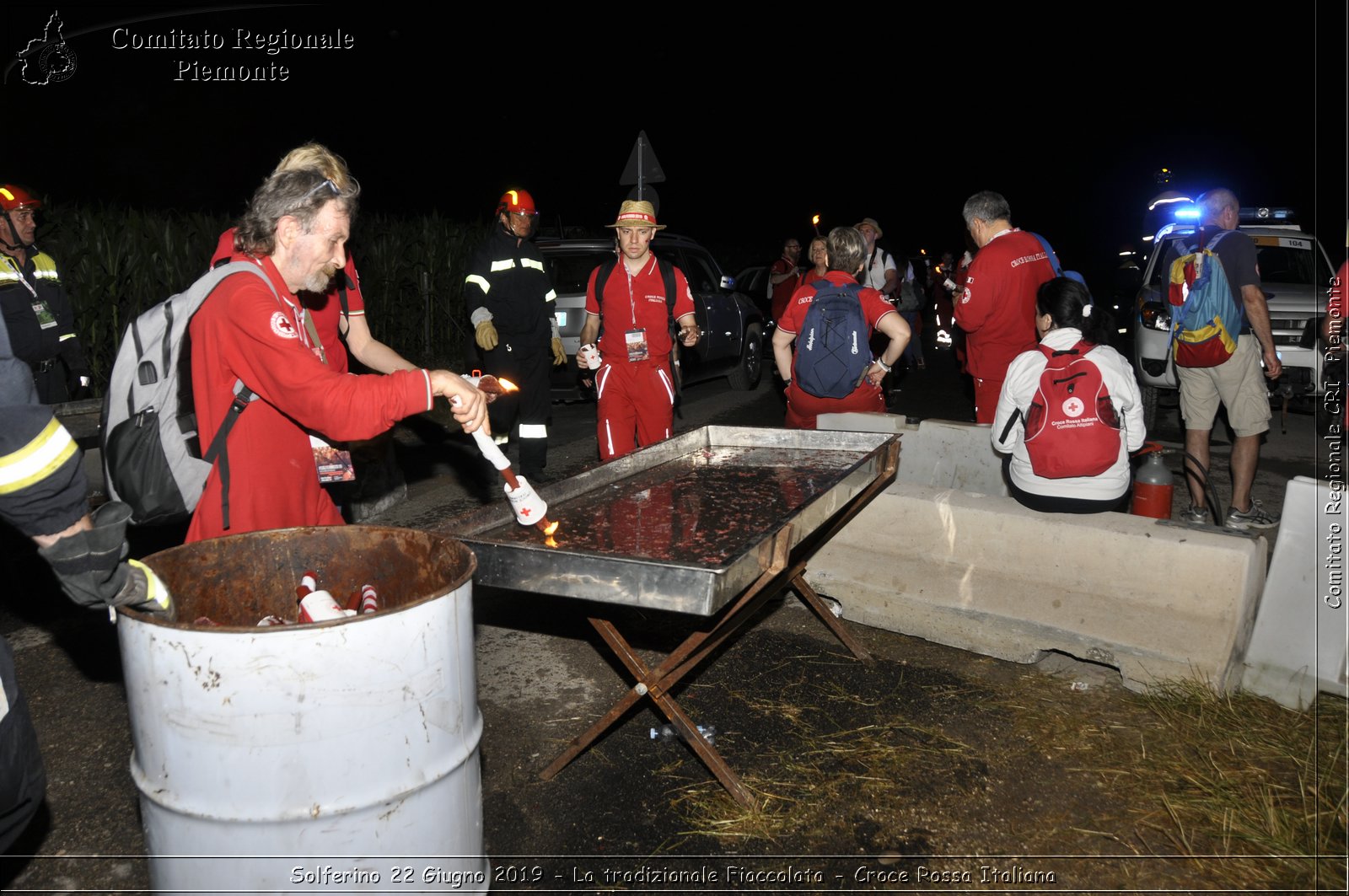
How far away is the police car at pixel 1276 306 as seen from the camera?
9836 millimetres

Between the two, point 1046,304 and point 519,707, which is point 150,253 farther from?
point 1046,304

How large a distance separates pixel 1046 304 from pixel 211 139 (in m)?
27.2

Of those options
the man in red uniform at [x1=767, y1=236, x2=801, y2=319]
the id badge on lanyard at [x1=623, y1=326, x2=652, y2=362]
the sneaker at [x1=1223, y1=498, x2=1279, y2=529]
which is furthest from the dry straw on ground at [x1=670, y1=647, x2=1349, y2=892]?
the man in red uniform at [x1=767, y1=236, x2=801, y2=319]

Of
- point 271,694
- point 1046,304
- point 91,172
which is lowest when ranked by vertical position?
point 271,694

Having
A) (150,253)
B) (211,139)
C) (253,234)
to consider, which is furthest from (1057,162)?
(253,234)

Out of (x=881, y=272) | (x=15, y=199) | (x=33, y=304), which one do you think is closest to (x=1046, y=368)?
(x=33, y=304)

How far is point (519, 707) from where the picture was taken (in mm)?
4402

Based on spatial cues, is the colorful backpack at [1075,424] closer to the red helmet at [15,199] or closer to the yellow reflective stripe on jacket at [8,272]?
the yellow reflective stripe on jacket at [8,272]

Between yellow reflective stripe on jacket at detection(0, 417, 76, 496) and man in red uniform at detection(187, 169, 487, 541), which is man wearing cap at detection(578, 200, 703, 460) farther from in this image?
yellow reflective stripe on jacket at detection(0, 417, 76, 496)

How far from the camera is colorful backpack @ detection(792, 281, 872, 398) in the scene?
231 inches

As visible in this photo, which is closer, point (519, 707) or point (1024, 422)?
point (519, 707)

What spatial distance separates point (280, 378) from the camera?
2.78 meters

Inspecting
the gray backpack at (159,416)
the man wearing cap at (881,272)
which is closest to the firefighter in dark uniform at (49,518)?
the gray backpack at (159,416)

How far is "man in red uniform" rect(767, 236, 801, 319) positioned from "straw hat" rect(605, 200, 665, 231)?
608cm
